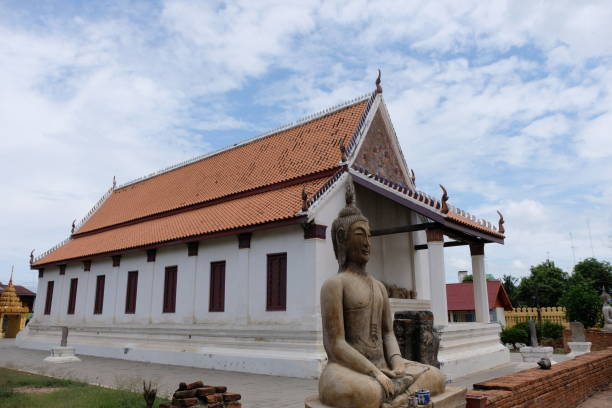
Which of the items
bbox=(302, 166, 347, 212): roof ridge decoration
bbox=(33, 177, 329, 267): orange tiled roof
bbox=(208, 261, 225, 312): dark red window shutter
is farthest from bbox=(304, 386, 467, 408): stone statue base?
bbox=(208, 261, 225, 312): dark red window shutter

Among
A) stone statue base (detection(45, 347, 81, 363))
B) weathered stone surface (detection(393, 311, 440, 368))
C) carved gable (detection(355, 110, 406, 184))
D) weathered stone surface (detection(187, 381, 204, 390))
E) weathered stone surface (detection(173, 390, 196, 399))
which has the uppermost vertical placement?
carved gable (detection(355, 110, 406, 184))

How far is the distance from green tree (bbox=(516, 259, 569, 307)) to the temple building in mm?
29656

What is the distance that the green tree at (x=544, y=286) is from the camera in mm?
41344

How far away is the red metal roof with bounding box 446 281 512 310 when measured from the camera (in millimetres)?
29352

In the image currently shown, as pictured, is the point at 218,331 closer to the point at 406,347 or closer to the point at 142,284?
the point at 142,284

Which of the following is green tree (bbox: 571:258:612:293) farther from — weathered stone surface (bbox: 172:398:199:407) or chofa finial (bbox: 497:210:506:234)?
weathered stone surface (bbox: 172:398:199:407)

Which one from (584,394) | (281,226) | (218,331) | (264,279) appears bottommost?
(584,394)

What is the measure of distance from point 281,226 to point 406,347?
6665 millimetres

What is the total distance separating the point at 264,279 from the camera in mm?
13062

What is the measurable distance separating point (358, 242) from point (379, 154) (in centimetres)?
1105

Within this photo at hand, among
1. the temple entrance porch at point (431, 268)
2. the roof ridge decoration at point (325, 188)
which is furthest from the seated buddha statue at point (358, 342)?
the roof ridge decoration at point (325, 188)

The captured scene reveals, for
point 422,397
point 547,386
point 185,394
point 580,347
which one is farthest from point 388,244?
point 422,397

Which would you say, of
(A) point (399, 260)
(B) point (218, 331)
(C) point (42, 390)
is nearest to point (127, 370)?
(B) point (218, 331)

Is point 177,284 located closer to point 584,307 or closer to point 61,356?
point 61,356
